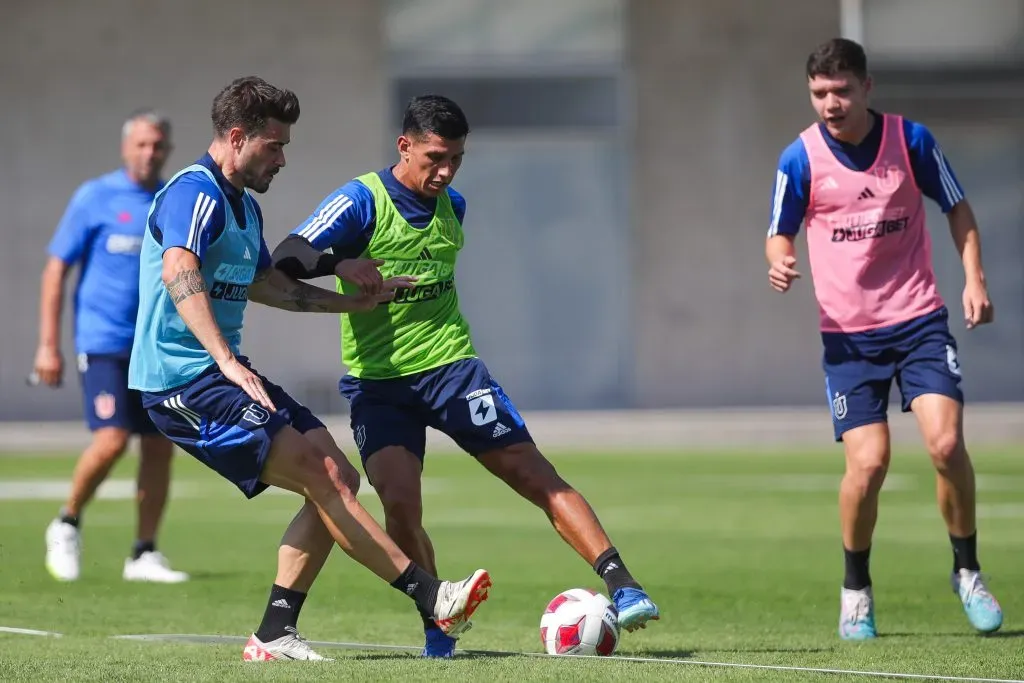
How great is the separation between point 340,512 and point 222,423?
0.51 metres

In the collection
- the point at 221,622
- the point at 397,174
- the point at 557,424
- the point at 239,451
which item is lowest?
→ the point at 557,424

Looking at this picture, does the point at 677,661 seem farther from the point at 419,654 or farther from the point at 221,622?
the point at 221,622

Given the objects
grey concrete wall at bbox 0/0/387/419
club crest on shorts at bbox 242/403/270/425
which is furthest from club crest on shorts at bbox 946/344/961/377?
grey concrete wall at bbox 0/0/387/419

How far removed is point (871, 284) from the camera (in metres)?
7.77

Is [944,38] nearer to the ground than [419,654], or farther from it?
farther from it

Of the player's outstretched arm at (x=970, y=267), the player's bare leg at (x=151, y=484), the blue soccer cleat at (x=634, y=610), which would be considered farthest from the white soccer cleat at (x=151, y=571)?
the player's outstretched arm at (x=970, y=267)

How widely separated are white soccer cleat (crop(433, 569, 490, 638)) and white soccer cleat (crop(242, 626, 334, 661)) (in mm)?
500

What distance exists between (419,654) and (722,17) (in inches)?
796

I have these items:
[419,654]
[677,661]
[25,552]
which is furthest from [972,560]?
[25,552]

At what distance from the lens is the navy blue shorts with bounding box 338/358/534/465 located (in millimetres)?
6852

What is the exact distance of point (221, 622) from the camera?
820cm

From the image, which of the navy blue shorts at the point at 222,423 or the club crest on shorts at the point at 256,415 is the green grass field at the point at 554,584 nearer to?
the navy blue shorts at the point at 222,423

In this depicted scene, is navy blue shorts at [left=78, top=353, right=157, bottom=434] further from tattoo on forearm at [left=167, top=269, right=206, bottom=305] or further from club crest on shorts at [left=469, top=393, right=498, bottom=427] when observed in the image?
tattoo on forearm at [left=167, top=269, right=206, bottom=305]

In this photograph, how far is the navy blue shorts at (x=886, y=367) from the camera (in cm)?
762
